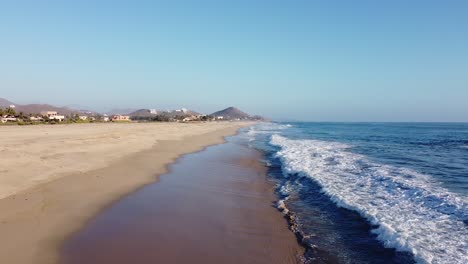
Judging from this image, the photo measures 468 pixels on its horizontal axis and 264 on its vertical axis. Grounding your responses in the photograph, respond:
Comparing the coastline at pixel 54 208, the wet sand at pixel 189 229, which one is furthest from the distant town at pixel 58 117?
the wet sand at pixel 189 229

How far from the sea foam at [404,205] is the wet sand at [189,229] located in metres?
2.04

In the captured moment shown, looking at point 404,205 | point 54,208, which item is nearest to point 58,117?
point 54,208

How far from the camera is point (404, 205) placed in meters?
9.62

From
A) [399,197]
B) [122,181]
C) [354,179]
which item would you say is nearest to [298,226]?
[399,197]

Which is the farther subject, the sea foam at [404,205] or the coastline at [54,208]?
the sea foam at [404,205]

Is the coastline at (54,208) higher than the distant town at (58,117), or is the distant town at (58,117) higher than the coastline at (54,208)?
the distant town at (58,117)

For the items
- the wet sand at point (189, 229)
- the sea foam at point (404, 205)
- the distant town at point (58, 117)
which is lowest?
the wet sand at point (189, 229)

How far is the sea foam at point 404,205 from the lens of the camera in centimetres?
673

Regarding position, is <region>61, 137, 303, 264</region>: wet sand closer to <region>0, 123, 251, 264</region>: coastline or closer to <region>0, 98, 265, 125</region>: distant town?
<region>0, 123, 251, 264</region>: coastline

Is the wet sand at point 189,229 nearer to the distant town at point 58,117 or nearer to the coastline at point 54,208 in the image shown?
the coastline at point 54,208

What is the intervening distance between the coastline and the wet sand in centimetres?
34

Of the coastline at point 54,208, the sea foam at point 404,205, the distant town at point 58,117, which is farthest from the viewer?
the distant town at point 58,117

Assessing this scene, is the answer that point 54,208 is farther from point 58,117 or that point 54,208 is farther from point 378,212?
point 58,117

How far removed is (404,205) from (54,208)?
8979 mm
